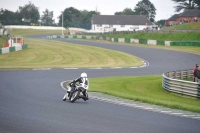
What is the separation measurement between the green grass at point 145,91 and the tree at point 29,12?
12242 cm

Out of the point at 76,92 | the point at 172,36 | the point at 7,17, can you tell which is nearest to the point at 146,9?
the point at 7,17

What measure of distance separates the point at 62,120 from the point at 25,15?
140 m

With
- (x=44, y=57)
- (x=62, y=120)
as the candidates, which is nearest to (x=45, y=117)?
(x=62, y=120)

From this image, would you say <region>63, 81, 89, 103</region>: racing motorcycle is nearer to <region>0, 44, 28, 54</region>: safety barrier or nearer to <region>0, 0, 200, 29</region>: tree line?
<region>0, 44, 28, 54</region>: safety barrier

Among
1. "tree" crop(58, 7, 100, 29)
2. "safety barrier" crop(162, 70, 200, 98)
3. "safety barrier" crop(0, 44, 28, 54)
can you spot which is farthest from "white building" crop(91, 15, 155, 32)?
"safety barrier" crop(162, 70, 200, 98)

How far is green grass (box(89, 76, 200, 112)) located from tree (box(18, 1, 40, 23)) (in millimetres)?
122419

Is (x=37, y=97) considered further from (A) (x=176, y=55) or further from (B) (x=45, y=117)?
(A) (x=176, y=55)

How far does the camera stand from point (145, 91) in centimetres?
2289

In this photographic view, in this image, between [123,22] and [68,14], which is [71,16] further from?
[123,22]

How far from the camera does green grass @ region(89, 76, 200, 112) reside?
17628mm

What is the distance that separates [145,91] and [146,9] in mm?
166422

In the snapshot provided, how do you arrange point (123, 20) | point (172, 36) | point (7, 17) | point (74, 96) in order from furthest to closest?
point (123, 20) < point (7, 17) < point (172, 36) < point (74, 96)

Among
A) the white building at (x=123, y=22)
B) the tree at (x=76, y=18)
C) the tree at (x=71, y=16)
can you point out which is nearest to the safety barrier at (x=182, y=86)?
the white building at (x=123, y=22)

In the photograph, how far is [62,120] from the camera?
12.7 meters
